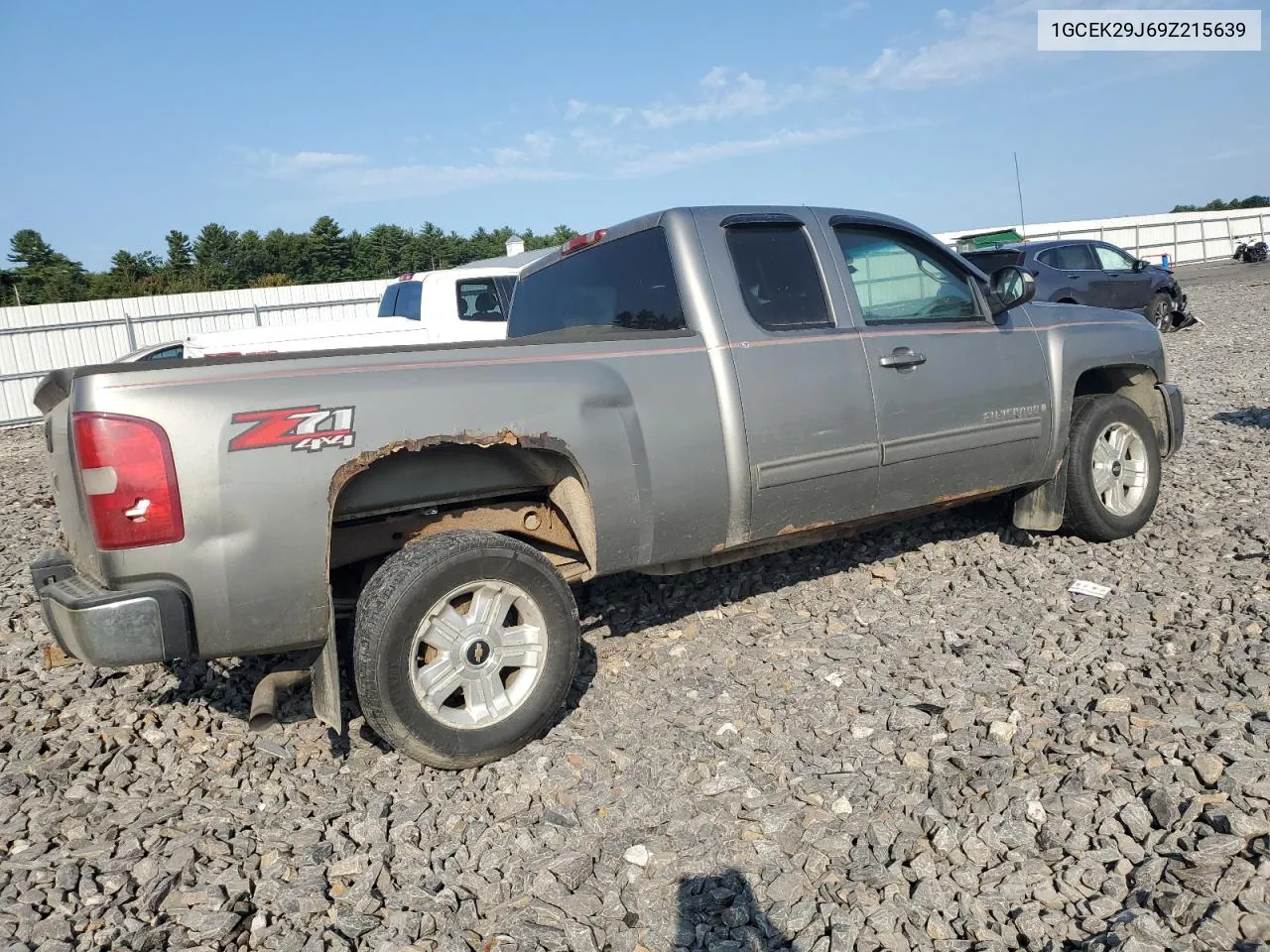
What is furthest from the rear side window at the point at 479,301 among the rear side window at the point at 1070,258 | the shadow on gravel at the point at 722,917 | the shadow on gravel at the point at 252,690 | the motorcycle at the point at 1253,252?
the motorcycle at the point at 1253,252

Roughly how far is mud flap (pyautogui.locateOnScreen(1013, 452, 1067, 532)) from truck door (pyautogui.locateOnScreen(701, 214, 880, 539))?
1.40m

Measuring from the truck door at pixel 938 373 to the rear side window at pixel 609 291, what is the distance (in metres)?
0.91

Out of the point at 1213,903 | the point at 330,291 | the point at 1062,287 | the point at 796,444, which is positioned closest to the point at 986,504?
the point at 796,444

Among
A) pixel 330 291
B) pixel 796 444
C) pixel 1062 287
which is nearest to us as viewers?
pixel 796 444

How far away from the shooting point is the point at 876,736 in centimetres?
338

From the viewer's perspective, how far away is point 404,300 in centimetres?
1132

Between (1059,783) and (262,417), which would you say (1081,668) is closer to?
(1059,783)

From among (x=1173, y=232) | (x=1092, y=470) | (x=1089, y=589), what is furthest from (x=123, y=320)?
(x=1173, y=232)

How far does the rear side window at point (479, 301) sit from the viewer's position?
428 inches

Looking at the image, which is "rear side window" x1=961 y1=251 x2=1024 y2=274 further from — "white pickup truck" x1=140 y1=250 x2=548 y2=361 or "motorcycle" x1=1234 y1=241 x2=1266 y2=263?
"motorcycle" x1=1234 y1=241 x2=1266 y2=263

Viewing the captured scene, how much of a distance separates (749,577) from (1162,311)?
14.5m

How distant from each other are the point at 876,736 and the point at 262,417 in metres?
2.38

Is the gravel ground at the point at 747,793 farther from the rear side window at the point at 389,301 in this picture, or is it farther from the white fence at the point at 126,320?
the white fence at the point at 126,320

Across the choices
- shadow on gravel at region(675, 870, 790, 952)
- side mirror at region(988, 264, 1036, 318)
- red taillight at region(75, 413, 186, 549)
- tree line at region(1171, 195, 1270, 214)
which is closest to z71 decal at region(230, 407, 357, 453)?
red taillight at region(75, 413, 186, 549)
